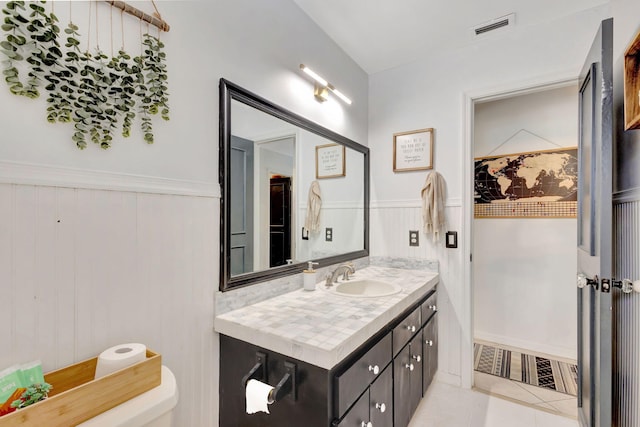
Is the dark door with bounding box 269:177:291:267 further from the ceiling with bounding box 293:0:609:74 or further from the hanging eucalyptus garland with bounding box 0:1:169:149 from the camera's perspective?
the ceiling with bounding box 293:0:609:74

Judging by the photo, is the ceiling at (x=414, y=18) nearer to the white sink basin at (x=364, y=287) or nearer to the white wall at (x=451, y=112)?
the white wall at (x=451, y=112)

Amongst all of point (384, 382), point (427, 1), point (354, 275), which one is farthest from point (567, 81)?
point (384, 382)

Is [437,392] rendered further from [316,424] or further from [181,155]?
[181,155]

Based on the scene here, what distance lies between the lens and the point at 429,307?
6.83 ft

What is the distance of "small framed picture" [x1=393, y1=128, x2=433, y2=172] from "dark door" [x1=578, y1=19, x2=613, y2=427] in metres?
0.95

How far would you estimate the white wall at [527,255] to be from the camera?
8.60ft

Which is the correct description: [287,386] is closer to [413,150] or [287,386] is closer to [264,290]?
[264,290]

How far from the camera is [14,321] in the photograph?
81 centimetres

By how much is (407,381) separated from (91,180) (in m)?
1.80

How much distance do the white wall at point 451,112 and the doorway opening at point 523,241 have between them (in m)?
0.29

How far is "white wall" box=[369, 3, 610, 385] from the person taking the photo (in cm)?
197

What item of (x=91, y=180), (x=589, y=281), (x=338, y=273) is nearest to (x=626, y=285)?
(x=589, y=281)

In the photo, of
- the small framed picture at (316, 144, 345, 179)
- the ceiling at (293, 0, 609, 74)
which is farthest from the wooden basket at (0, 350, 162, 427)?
the ceiling at (293, 0, 609, 74)

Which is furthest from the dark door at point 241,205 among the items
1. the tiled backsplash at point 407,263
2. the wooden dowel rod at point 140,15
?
the tiled backsplash at point 407,263
